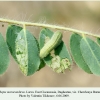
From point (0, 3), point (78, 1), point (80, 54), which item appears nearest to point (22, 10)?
point (0, 3)

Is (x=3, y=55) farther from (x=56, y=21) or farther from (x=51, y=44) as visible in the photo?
(x=56, y=21)

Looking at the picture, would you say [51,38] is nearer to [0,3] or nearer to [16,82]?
[16,82]

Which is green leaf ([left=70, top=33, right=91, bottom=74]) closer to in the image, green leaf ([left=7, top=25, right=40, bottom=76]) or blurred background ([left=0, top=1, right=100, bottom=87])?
green leaf ([left=7, top=25, right=40, bottom=76])

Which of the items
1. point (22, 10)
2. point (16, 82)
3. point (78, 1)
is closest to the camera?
point (16, 82)

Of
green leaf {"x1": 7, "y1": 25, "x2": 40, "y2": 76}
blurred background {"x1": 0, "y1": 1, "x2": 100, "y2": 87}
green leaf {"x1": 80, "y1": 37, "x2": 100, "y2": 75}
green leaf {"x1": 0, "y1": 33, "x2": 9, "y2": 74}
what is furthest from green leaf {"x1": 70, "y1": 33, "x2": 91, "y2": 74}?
blurred background {"x1": 0, "y1": 1, "x2": 100, "y2": 87}

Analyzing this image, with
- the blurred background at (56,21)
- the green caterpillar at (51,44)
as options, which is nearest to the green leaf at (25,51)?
the green caterpillar at (51,44)

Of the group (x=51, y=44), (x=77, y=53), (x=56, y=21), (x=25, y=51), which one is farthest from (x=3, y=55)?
(x=56, y=21)
